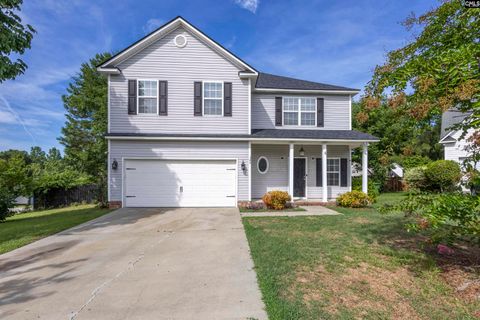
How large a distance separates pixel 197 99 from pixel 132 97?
292 cm

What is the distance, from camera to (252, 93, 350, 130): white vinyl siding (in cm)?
1324

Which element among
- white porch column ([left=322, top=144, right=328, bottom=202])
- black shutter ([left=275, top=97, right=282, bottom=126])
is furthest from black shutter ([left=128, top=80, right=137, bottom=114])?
white porch column ([left=322, top=144, right=328, bottom=202])

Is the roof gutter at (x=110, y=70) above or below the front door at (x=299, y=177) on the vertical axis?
above

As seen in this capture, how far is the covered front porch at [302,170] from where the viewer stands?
1316cm

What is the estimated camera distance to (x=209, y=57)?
11906 millimetres

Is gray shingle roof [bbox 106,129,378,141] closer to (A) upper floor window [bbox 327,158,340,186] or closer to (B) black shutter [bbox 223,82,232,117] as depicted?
(B) black shutter [bbox 223,82,232,117]

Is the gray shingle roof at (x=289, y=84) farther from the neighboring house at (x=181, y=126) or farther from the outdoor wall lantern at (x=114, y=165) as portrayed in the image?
the outdoor wall lantern at (x=114, y=165)

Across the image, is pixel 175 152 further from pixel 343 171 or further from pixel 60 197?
pixel 60 197

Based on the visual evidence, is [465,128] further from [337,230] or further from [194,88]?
[194,88]

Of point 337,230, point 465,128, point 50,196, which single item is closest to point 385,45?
point 465,128

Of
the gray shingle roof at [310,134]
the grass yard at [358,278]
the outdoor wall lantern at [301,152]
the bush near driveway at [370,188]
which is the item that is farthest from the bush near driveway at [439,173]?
the grass yard at [358,278]

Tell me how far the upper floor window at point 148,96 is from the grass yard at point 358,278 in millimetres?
7907

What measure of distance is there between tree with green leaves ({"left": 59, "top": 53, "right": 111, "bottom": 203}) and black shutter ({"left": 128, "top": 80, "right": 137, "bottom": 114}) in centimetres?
1668

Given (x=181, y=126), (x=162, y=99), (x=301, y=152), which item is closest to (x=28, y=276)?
(x=181, y=126)
